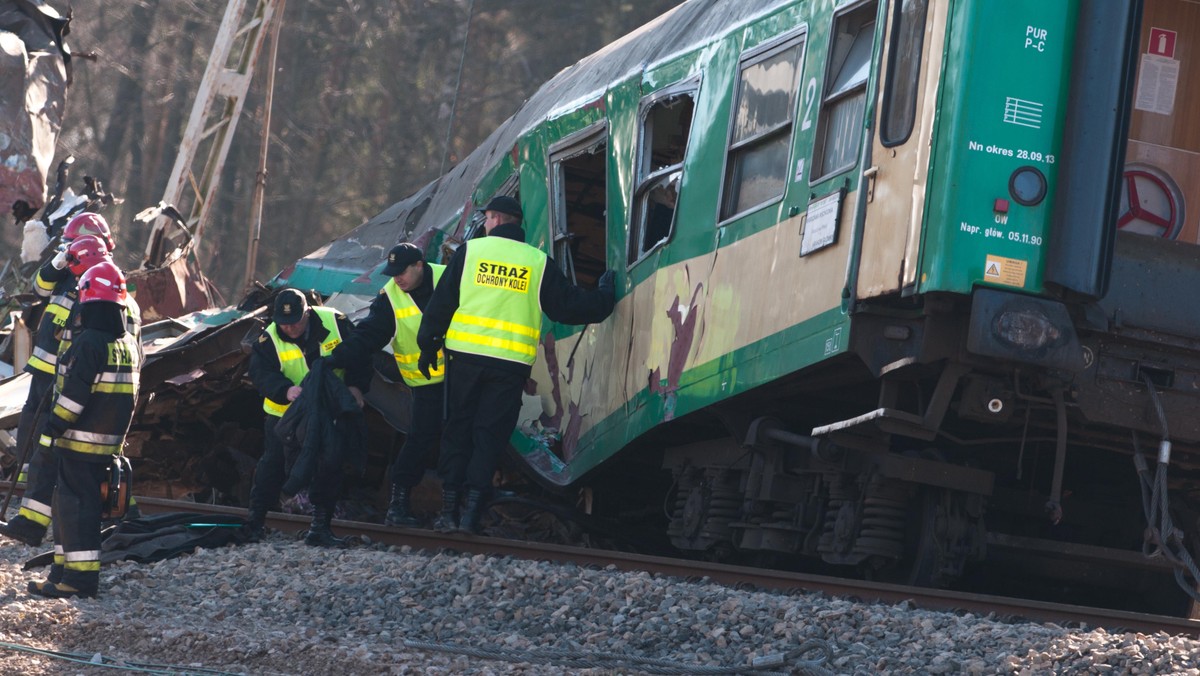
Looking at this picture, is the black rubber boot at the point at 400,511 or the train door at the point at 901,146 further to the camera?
the black rubber boot at the point at 400,511

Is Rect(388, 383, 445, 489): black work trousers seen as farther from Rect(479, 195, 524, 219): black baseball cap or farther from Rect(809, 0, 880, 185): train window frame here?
Rect(809, 0, 880, 185): train window frame

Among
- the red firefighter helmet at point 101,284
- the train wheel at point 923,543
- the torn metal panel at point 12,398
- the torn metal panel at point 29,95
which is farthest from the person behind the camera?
the torn metal panel at point 29,95

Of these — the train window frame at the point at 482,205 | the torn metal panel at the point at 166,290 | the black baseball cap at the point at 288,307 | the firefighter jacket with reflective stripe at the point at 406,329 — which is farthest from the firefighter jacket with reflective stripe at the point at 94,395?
the torn metal panel at the point at 166,290

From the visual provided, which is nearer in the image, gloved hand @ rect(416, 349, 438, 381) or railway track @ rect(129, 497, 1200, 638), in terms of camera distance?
railway track @ rect(129, 497, 1200, 638)

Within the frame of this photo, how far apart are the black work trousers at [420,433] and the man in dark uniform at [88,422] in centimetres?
249

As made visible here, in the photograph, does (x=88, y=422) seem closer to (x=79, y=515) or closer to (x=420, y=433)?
(x=79, y=515)

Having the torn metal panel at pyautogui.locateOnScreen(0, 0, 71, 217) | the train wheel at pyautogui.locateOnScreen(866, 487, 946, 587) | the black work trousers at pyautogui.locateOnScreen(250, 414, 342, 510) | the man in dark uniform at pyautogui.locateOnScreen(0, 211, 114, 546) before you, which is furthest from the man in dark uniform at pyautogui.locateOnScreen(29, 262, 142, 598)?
the torn metal panel at pyautogui.locateOnScreen(0, 0, 71, 217)

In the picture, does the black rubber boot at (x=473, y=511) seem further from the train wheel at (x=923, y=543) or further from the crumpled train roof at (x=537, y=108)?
the crumpled train roof at (x=537, y=108)

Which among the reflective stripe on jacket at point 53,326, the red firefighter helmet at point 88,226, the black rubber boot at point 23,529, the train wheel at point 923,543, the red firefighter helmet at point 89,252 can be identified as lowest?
the black rubber boot at point 23,529

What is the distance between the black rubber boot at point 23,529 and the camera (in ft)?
27.8

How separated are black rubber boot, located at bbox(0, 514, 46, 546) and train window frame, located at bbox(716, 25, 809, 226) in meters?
3.98

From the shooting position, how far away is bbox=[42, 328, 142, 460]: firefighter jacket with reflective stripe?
741 centimetres

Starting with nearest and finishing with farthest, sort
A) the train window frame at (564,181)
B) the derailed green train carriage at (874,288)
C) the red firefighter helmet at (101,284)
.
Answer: the derailed green train carriage at (874,288) → the red firefighter helmet at (101,284) → the train window frame at (564,181)

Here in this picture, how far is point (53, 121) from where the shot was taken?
712 inches
